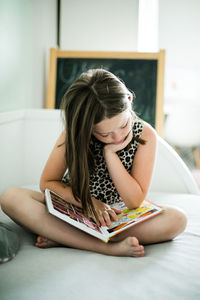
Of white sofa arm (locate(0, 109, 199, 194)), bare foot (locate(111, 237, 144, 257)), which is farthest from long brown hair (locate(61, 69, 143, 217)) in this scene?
white sofa arm (locate(0, 109, 199, 194))

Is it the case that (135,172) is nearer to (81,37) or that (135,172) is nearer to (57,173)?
(57,173)

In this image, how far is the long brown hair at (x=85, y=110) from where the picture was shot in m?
0.90

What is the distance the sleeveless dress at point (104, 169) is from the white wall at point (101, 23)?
4.75ft

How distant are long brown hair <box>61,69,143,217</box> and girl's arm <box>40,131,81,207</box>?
5 cm

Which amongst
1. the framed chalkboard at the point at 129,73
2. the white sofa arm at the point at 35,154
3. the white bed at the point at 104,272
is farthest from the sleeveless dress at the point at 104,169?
the framed chalkboard at the point at 129,73

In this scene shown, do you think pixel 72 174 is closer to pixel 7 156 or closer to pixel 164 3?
pixel 7 156

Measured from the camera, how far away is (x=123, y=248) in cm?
88

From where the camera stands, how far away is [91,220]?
0.95m

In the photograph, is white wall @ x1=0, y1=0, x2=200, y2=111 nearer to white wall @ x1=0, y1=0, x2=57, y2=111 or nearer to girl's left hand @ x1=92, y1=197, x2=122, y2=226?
white wall @ x1=0, y1=0, x2=57, y2=111

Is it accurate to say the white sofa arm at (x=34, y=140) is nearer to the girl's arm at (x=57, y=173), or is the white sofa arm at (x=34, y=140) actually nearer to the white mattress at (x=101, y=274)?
the girl's arm at (x=57, y=173)

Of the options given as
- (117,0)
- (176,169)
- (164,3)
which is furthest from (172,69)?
(176,169)

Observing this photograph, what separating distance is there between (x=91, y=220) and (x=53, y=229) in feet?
0.36

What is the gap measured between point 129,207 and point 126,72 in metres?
1.37

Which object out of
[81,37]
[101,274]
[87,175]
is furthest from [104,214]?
[81,37]
